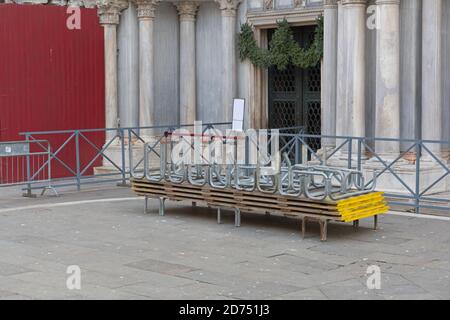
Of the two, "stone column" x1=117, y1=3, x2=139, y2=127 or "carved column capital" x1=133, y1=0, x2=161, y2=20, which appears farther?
"stone column" x1=117, y1=3, x2=139, y2=127

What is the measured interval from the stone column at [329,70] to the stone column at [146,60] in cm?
413

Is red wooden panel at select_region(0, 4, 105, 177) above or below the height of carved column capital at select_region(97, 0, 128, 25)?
below

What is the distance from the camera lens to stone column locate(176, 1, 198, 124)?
19.4 metres

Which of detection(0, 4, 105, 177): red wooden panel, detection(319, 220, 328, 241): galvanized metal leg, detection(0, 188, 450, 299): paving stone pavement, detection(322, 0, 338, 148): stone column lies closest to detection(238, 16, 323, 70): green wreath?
detection(322, 0, 338, 148): stone column

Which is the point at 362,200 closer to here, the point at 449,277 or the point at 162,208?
the point at 449,277

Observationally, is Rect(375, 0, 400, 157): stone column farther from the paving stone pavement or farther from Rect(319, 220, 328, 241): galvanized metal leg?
Rect(319, 220, 328, 241): galvanized metal leg

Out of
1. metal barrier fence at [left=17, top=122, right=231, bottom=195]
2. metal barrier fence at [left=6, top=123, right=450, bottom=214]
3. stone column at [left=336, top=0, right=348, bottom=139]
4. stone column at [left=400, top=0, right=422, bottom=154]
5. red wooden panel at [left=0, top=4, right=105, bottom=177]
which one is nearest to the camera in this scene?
metal barrier fence at [left=6, top=123, right=450, bottom=214]

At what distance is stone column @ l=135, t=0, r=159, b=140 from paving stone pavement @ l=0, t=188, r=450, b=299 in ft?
16.5

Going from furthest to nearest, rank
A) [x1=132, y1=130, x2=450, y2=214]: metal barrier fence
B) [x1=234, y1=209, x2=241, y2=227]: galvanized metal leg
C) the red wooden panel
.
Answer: the red wooden panel
[x1=132, y1=130, x2=450, y2=214]: metal barrier fence
[x1=234, y1=209, x2=241, y2=227]: galvanized metal leg

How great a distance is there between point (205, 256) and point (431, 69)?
21.2ft

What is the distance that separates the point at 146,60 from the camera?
18.9 metres

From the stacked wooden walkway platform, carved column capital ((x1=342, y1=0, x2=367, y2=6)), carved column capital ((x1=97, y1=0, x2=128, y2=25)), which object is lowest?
the stacked wooden walkway platform

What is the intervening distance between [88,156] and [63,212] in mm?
5128
